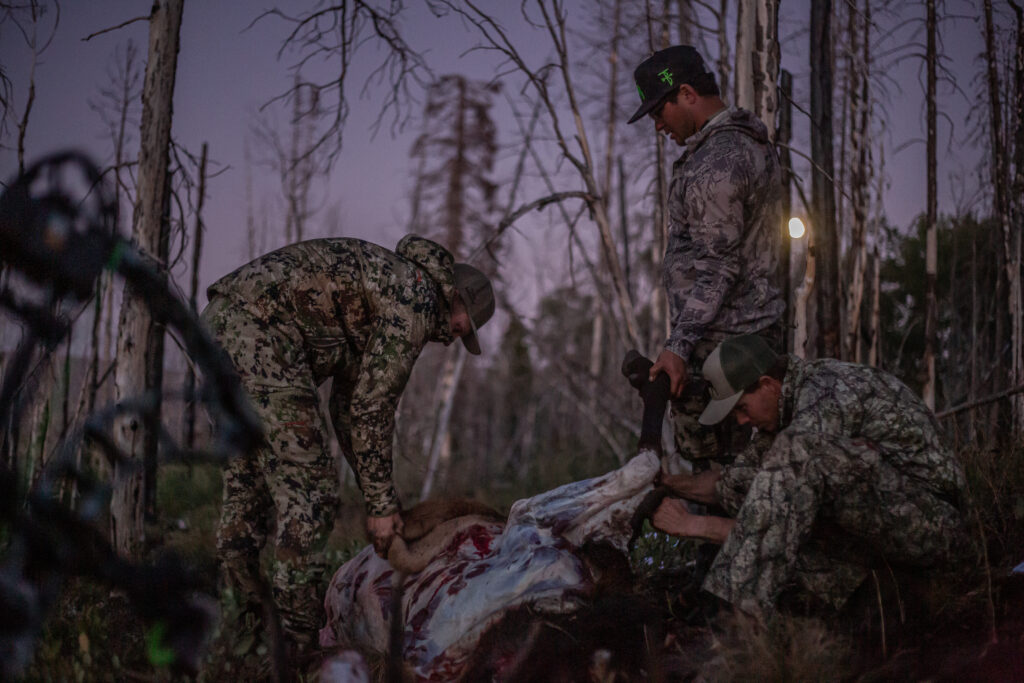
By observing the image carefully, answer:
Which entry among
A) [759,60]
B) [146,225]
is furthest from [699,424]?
[146,225]

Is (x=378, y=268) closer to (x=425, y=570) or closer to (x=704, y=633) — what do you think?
(x=425, y=570)

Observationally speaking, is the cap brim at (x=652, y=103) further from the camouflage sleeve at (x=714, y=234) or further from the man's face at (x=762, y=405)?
the man's face at (x=762, y=405)

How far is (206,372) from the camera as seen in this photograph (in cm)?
A: 109

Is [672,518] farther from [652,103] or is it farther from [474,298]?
[652,103]

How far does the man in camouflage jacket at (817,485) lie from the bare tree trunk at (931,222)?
283cm

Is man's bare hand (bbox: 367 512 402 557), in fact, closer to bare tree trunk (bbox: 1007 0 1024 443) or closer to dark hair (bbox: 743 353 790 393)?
dark hair (bbox: 743 353 790 393)

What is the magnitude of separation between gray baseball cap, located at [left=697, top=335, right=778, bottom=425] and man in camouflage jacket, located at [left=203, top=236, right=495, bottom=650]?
1.20m

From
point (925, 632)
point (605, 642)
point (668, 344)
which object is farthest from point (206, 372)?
point (925, 632)

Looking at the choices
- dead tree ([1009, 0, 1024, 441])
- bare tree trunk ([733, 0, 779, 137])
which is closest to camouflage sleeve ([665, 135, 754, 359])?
bare tree trunk ([733, 0, 779, 137])

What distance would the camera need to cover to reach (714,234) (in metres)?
3.56

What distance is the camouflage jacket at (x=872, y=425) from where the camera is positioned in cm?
306

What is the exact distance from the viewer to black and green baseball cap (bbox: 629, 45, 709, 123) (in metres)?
3.68

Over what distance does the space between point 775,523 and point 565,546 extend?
946 millimetres

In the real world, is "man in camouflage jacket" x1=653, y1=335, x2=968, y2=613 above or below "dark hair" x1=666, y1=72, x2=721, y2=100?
below
